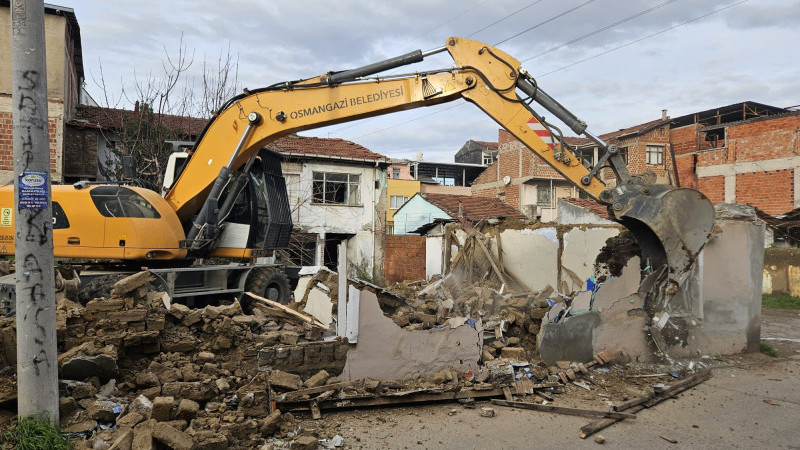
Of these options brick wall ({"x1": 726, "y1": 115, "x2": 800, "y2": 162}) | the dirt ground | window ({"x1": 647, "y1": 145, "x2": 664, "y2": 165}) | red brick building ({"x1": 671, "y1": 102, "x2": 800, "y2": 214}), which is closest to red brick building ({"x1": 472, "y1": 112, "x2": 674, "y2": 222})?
window ({"x1": 647, "y1": 145, "x2": 664, "y2": 165})

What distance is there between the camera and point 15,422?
4.02 metres

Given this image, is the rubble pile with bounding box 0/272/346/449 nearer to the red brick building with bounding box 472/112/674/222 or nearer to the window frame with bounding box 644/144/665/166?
the red brick building with bounding box 472/112/674/222

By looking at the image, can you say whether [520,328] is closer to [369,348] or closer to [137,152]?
[369,348]

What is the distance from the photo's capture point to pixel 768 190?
23547 mm

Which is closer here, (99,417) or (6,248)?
(99,417)

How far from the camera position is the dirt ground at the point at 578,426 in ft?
16.4

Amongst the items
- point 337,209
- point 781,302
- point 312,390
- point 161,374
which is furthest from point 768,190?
point 161,374

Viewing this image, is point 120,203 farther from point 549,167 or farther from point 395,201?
point 395,201

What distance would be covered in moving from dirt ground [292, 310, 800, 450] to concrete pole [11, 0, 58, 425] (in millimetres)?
2352

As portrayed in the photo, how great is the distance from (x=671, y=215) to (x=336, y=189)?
15085 mm

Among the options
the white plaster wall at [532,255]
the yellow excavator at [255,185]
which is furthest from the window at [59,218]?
the white plaster wall at [532,255]

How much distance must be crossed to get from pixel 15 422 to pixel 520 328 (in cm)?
612

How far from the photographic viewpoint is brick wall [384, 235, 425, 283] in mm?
19438

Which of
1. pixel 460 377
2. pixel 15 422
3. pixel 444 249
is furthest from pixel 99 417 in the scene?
pixel 444 249
